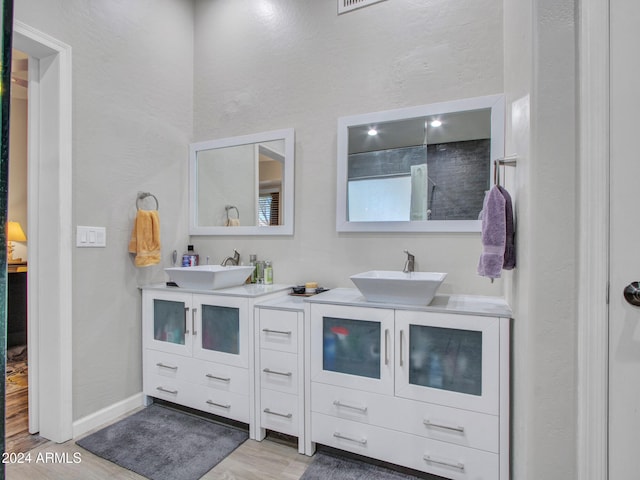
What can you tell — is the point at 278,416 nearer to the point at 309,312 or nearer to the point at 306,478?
the point at 306,478

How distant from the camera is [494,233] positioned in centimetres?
144

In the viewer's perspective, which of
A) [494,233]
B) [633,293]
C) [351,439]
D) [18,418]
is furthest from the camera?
[18,418]

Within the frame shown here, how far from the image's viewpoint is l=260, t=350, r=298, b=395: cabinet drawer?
179 centimetres

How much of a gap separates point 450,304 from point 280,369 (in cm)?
94

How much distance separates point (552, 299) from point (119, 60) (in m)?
2.69

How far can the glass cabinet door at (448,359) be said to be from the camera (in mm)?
1444

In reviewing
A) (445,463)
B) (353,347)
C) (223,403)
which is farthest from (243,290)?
(445,463)

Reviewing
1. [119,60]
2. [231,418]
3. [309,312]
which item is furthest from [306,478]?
[119,60]

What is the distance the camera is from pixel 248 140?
99.4 inches

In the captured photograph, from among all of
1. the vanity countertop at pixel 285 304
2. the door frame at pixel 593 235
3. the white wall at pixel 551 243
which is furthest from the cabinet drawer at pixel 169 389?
the door frame at pixel 593 235

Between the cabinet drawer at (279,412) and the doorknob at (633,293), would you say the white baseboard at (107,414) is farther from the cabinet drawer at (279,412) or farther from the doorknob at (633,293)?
the doorknob at (633,293)

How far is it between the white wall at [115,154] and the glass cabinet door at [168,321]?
116mm

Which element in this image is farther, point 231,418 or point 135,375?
point 135,375

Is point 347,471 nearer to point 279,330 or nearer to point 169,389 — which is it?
point 279,330
